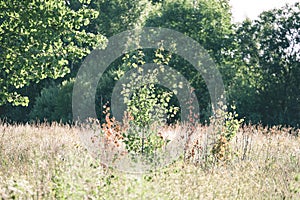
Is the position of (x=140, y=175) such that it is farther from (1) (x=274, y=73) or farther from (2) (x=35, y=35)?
(1) (x=274, y=73)

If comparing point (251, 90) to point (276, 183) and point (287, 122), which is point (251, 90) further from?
point (276, 183)

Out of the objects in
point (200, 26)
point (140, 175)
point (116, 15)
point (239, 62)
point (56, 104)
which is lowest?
point (140, 175)

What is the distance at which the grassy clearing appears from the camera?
5547mm

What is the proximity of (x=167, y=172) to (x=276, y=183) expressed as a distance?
5.39ft

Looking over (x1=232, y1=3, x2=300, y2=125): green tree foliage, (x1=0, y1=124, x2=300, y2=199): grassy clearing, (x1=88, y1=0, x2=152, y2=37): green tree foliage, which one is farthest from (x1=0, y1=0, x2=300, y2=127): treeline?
(x1=0, y1=124, x2=300, y2=199): grassy clearing

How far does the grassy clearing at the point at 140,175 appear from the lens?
5.55m

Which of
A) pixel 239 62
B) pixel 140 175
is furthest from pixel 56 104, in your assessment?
pixel 140 175

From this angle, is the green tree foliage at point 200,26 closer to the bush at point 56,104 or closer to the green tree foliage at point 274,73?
the green tree foliage at point 274,73

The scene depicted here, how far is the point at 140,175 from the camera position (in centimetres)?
719

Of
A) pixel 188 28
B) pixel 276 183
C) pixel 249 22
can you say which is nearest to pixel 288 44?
pixel 249 22

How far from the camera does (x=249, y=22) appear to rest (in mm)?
22016

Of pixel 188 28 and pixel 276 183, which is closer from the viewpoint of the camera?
pixel 276 183

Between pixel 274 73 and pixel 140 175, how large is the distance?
14839mm

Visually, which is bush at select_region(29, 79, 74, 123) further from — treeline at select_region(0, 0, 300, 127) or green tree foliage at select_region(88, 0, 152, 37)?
green tree foliage at select_region(88, 0, 152, 37)
